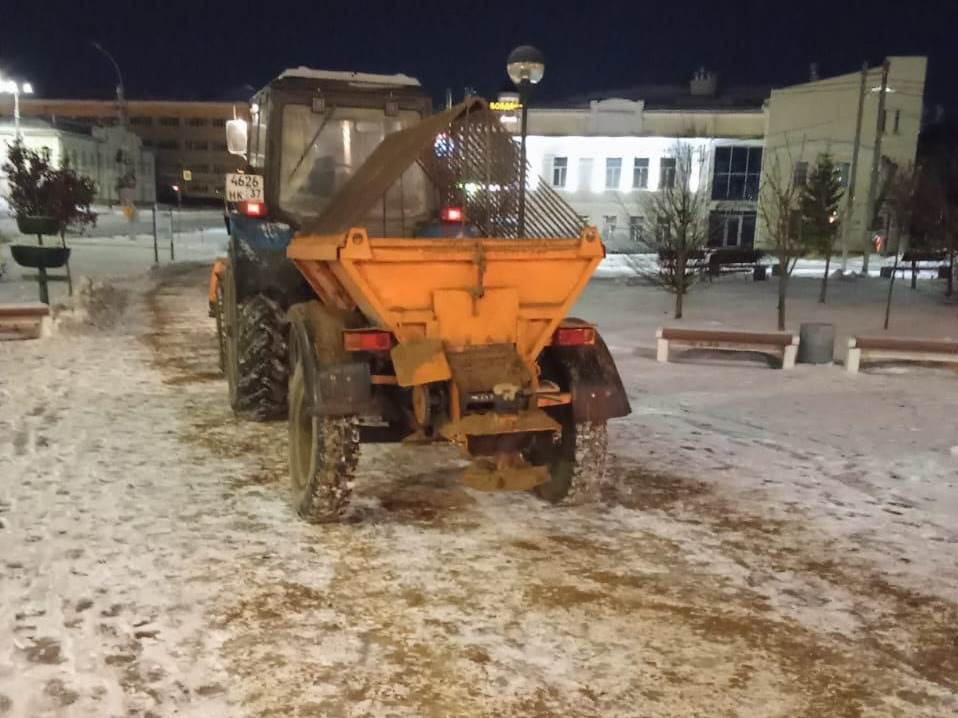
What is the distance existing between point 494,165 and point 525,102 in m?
4.07

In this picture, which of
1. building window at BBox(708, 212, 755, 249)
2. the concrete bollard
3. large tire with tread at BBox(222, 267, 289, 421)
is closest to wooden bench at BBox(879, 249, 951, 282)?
building window at BBox(708, 212, 755, 249)

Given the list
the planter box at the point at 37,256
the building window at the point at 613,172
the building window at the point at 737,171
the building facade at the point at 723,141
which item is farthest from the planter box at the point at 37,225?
the building window at the point at 737,171

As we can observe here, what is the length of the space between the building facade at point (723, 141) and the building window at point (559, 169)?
0.05 m

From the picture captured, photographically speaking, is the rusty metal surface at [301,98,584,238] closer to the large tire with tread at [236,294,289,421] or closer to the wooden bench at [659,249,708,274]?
the large tire with tread at [236,294,289,421]

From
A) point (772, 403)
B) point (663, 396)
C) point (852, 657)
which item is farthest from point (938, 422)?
point (852, 657)

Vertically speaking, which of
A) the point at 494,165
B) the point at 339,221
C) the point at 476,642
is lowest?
the point at 476,642

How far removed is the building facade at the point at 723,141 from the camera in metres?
38.4

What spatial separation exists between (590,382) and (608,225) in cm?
3796

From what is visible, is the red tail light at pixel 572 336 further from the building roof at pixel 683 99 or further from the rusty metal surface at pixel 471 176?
the building roof at pixel 683 99

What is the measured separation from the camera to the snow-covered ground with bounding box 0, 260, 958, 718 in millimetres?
3488

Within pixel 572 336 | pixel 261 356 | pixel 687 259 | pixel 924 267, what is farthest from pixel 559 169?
pixel 572 336

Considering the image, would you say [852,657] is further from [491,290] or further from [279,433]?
[279,433]

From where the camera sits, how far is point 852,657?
384 cm

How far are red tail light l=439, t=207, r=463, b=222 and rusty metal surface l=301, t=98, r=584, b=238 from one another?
297 mm
